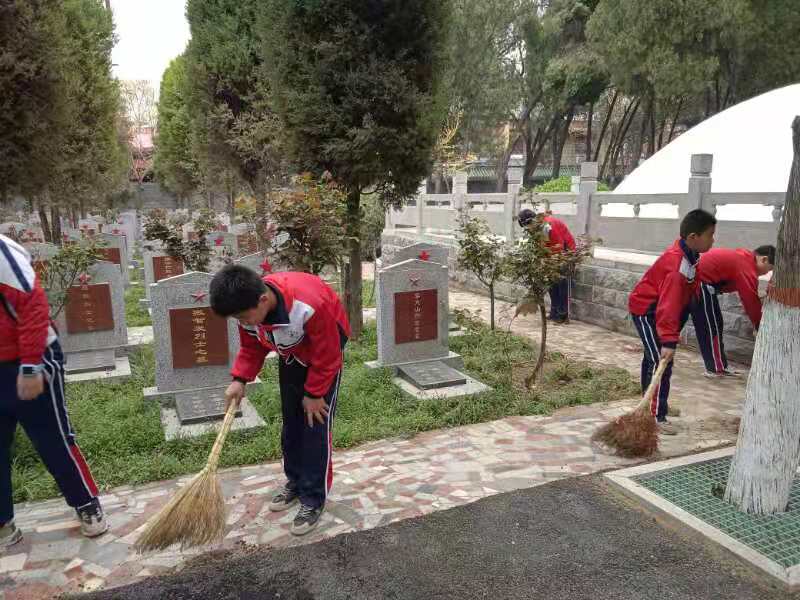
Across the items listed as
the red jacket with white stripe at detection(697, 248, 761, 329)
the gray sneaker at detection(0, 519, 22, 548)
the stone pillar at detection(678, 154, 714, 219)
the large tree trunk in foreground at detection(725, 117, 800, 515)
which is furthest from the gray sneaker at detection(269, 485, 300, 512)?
the stone pillar at detection(678, 154, 714, 219)

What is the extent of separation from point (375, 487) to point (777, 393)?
230cm

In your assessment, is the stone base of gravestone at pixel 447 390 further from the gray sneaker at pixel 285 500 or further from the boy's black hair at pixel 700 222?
the boy's black hair at pixel 700 222

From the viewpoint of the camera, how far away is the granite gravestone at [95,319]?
22.3 ft

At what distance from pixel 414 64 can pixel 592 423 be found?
4178 millimetres

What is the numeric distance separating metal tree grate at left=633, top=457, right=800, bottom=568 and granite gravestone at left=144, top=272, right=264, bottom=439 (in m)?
3.22

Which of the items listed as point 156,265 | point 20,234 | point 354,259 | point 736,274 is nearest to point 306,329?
point 736,274

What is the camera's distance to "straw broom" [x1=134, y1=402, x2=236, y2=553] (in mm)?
2893

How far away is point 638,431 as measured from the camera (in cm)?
413

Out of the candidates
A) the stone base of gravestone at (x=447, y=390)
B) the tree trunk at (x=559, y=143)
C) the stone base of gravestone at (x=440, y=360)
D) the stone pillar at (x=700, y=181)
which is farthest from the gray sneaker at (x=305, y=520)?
the tree trunk at (x=559, y=143)

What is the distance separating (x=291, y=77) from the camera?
269 inches

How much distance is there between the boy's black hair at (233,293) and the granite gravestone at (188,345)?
272 cm

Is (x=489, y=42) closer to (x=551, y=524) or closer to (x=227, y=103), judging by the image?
(x=227, y=103)

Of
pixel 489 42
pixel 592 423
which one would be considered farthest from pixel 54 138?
pixel 489 42

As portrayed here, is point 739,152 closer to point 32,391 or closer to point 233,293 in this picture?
point 233,293
